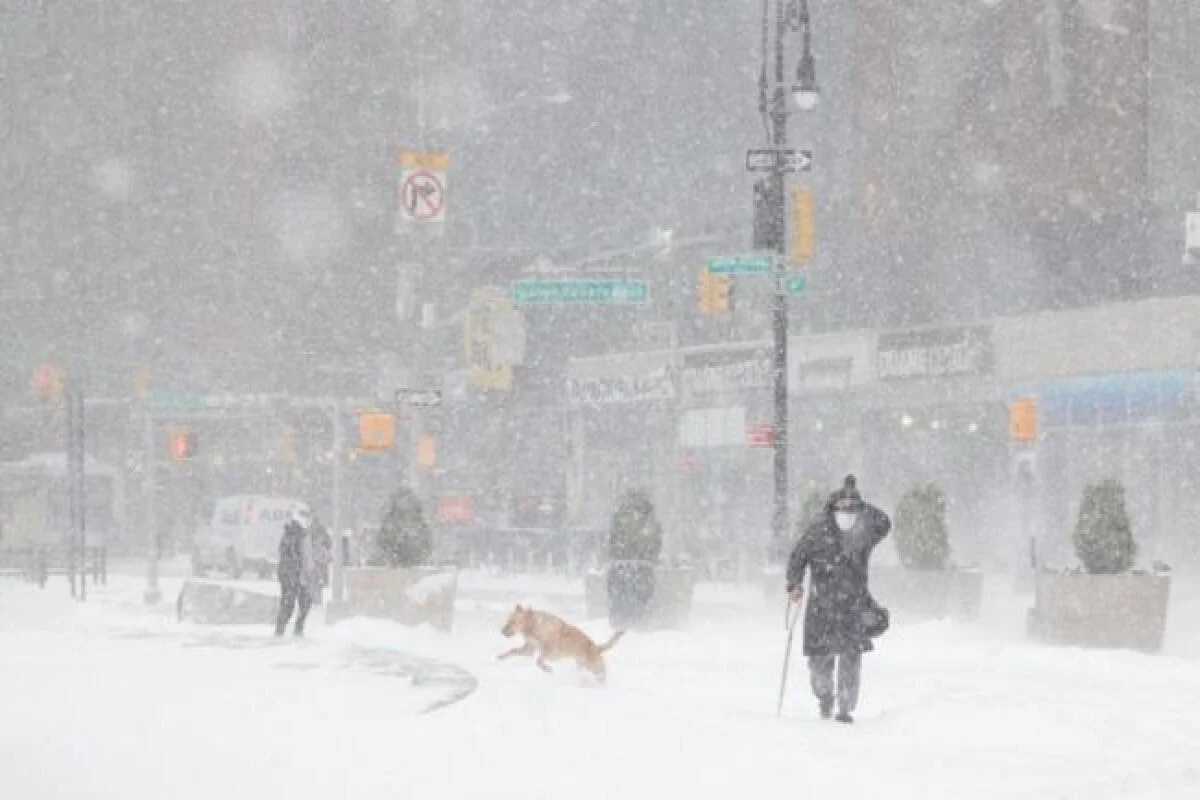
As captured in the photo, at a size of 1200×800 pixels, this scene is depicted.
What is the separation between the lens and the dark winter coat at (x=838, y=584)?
1305 cm

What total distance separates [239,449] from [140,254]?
1118 inches

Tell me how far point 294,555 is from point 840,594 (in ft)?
34.9

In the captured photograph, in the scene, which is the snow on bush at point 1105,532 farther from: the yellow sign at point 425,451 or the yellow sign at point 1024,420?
the yellow sign at point 425,451

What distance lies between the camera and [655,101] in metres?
68.3

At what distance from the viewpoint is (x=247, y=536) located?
44.7 meters

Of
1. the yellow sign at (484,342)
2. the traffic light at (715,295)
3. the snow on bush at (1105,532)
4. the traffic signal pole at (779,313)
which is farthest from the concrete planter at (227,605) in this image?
the yellow sign at (484,342)

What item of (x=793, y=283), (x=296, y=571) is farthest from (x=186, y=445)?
(x=793, y=283)

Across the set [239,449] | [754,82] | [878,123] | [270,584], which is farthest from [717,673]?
[239,449]

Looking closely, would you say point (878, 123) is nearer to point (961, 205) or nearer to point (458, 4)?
point (961, 205)

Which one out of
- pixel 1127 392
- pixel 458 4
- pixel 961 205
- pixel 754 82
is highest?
pixel 458 4

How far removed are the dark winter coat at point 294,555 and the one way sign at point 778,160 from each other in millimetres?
7137

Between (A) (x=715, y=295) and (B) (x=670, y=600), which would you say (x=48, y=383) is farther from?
(B) (x=670, y=600)

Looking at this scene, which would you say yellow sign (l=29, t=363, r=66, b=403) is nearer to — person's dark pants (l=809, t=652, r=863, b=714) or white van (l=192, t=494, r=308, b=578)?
white van (l=192, t=494, r=308, b=578)

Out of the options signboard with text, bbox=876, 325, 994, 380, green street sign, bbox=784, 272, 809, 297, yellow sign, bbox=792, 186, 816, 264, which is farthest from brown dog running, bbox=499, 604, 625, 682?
signboard with text, bbox=876, 325, 994, 380
